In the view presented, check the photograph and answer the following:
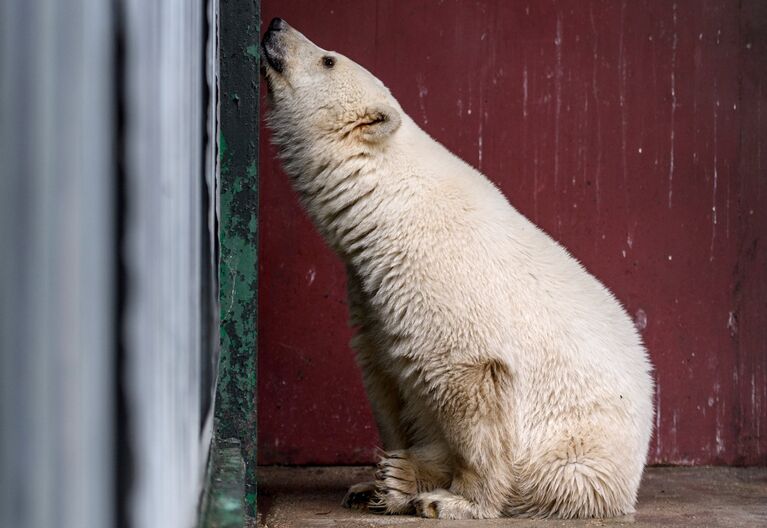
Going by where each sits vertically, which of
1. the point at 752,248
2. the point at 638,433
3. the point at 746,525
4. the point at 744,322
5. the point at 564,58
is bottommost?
the point at 746,525

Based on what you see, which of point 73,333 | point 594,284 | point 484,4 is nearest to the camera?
point 73,333

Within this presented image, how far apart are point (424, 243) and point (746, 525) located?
4.57 feet

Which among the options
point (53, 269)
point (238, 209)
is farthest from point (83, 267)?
point (238, 209)

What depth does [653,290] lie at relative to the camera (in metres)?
4.52

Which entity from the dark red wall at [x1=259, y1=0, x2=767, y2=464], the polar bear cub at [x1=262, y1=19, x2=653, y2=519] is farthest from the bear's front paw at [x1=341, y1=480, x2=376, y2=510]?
the dark red wall at [x1=259, y1=0, x2=767, y2=464]

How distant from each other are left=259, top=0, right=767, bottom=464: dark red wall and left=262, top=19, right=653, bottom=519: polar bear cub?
103 centimetres

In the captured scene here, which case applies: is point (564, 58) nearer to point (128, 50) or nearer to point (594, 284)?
point (594, 284)

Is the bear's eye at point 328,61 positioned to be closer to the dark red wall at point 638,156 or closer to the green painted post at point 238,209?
the green painted post at point 238,209

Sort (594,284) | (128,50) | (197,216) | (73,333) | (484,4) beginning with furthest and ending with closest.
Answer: (484,4)
(594,284)
(197,216)
(128,50)
(73,333)

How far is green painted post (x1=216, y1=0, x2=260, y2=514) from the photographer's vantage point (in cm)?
277

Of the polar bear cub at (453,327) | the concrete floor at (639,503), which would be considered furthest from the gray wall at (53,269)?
the polar bear cub at (453,327)

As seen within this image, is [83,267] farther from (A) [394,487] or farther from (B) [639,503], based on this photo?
(B) [639,503]

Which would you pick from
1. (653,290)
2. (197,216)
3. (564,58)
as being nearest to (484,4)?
(564,58)

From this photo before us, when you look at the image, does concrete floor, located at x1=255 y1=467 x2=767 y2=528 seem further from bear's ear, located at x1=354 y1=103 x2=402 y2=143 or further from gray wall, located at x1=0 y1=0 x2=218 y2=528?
gray wall, located at x1=0 y1=0 x2=218 y2=528
